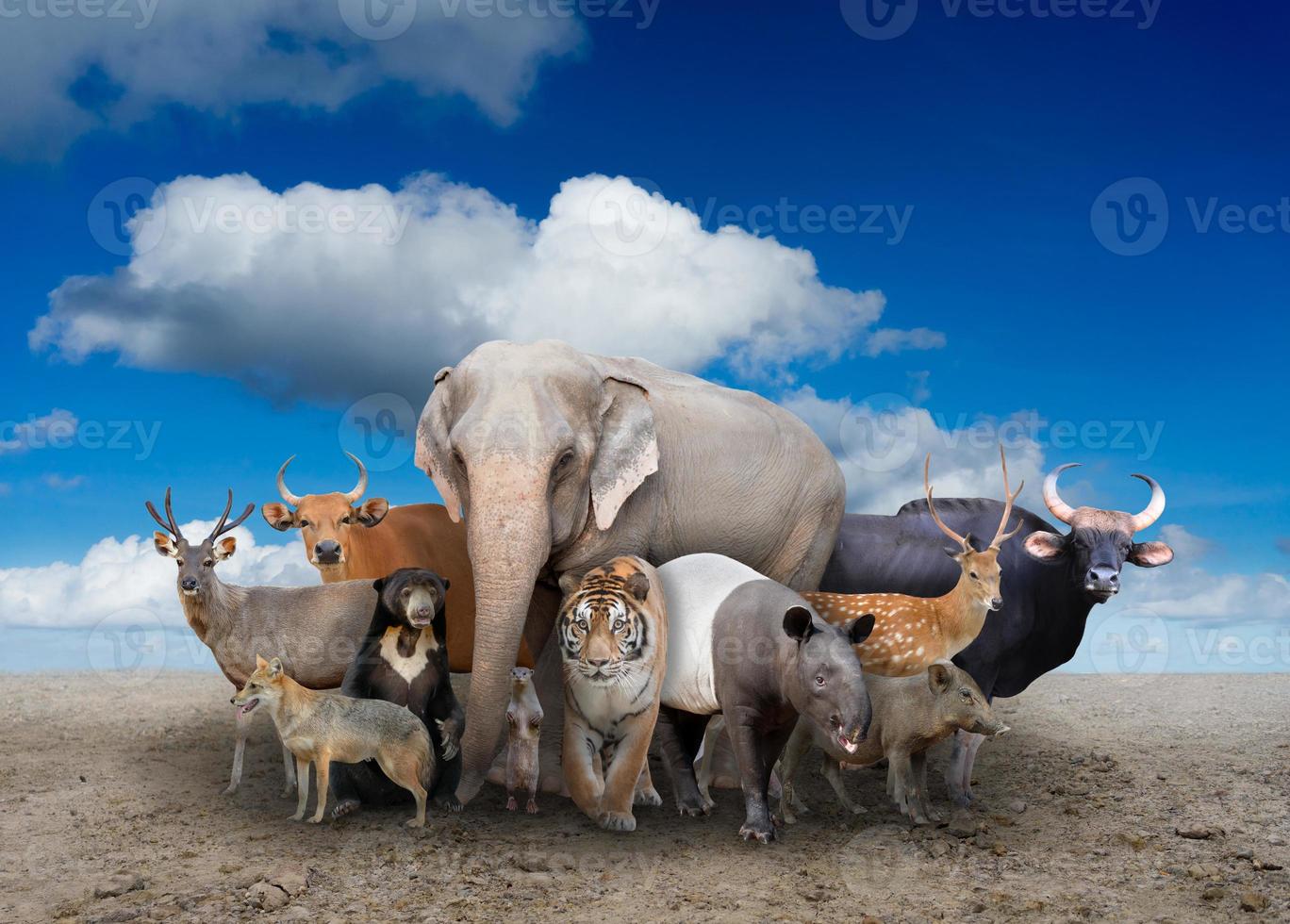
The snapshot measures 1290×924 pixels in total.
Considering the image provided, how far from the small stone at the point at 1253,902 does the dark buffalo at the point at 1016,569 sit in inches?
86.0

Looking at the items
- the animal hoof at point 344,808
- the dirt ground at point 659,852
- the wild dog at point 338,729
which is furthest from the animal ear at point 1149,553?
the animal hoof at point 344,808

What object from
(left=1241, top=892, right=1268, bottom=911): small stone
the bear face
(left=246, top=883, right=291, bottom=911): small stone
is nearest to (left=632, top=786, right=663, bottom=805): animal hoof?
the bear face

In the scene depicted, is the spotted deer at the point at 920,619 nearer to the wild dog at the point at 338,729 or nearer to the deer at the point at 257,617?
the wild dog at the point at 338,729

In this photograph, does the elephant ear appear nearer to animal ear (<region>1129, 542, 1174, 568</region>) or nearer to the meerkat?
the meerkat

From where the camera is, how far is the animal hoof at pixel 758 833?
5.97m

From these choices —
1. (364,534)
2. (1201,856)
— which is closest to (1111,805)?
(1201,856)

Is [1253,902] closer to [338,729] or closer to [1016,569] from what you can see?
[1016,569]

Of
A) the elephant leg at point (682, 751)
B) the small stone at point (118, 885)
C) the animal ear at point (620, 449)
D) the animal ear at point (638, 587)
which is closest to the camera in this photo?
the small stone at point (118, 885)

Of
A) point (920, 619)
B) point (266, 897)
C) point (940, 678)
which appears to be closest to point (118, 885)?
point (266, 897)

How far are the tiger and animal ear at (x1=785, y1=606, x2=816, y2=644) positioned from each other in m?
0.84

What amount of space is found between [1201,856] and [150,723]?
30.1 ft

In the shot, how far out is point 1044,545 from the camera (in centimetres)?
854

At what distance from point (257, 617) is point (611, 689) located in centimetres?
328

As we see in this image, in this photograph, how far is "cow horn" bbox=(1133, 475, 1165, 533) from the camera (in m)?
8.66
